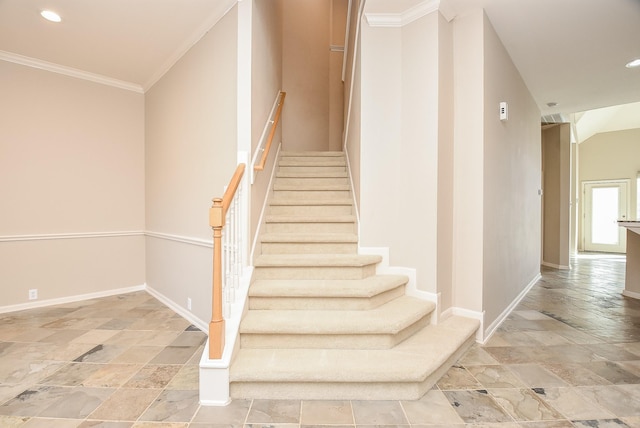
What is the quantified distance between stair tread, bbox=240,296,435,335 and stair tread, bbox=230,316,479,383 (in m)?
0.13

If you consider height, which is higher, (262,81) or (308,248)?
(262,81)

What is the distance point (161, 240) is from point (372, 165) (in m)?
2.72

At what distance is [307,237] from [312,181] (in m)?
1.10

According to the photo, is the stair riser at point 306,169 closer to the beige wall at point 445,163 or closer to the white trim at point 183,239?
the white trim at point 183,239

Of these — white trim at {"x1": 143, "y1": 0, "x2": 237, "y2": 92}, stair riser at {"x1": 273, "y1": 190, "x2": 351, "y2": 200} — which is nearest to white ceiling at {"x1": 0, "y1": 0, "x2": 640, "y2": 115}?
white trim at {"x1": 143, "y1": 0, "x2": 237, "y2": 92}

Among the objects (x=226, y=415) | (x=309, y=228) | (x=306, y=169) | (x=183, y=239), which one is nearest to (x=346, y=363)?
(x=226, y=415)

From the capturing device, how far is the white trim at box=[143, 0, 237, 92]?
267 cm

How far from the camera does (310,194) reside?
357cm

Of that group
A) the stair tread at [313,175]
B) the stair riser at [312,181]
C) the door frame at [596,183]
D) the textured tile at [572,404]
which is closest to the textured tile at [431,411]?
the textured tile at [572,404]

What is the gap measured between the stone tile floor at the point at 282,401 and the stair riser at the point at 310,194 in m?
1.68

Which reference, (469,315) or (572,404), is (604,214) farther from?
(572,404)

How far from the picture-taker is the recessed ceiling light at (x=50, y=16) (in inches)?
106

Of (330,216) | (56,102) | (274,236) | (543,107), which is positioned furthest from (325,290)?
(543,107)

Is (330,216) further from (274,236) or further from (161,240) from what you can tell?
(161,240)
